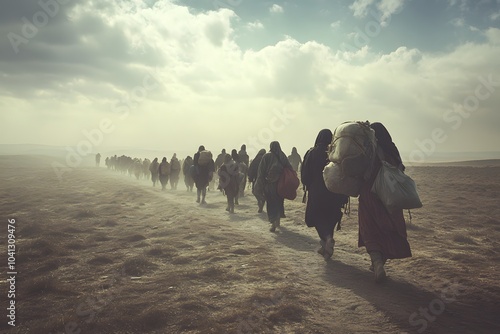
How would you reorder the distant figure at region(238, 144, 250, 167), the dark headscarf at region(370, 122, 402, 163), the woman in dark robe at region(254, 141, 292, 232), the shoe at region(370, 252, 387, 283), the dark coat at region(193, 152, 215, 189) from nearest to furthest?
the shoe at region(370, 252, 387, 283), the dark headscarf at region(370, 122, 402, 163), the woman in dark robe at region(254, 141, 292, 232), the dark coat at region(193, 152, 215, 189), the distant figure at region(238, 144, 250, 167)

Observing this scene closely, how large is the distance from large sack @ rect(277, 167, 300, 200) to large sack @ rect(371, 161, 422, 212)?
3621 millimetres

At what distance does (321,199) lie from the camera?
19.5 feet

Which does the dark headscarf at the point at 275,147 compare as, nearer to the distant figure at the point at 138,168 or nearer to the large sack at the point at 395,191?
the large sack at the point at 395,191

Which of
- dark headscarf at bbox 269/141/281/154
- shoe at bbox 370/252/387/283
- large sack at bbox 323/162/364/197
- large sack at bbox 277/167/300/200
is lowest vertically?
shoe at bbox 370/252/387/283

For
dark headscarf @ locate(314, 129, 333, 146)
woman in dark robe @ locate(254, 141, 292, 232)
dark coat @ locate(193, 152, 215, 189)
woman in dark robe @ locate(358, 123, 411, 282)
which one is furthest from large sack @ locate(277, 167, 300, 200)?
dark coat @ locate(193, 152, 215, 189)

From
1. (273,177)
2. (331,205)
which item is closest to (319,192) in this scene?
(331,205)

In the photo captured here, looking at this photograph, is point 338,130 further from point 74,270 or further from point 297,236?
point 74,270

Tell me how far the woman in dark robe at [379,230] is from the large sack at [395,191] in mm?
316

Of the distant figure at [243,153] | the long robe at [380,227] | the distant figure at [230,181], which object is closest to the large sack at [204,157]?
the distant figure at [230,181]

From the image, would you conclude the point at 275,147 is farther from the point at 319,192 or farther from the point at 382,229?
the point at 382,229

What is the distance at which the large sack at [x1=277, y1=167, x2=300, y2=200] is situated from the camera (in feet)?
25.5

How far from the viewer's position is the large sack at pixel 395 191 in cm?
396

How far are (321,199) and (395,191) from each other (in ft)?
6.70

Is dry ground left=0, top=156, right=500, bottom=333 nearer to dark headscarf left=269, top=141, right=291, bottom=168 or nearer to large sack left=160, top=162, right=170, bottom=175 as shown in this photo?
dark headscarf left=269, top=141, right=291, bottom=168
